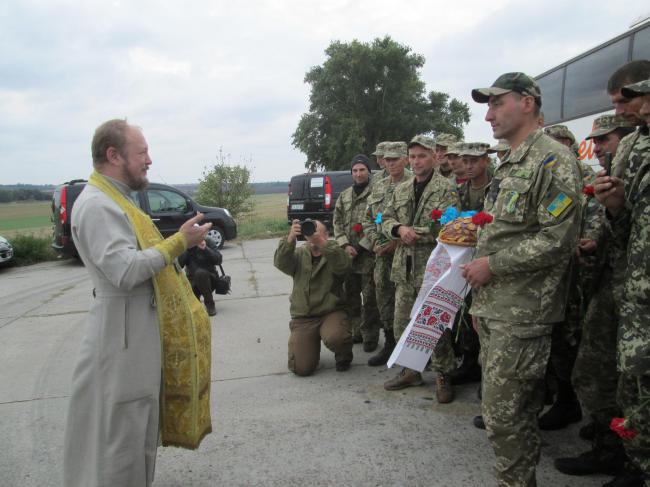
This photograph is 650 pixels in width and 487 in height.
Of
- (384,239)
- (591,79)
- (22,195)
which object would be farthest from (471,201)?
(22,195)

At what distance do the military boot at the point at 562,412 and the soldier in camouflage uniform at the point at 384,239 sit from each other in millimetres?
1563

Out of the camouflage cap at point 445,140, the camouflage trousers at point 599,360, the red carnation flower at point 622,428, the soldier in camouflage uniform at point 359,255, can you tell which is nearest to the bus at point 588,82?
the camouflage cap at point 445,140

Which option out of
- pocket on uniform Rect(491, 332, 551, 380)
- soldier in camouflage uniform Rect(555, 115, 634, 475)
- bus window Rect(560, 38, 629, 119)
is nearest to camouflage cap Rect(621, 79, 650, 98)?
soldier in camouflage uniform Rect(555, 115, 634, 475)

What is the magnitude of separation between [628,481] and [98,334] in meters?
2.66

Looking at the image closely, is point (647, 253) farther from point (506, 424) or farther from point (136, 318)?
point (136, 318)

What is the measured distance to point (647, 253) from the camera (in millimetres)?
1958

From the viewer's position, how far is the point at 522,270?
7.17ft

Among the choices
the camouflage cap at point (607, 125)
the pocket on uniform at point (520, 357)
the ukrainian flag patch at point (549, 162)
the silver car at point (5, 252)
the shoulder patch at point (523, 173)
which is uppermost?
the camouflage cap at point (607, 125)

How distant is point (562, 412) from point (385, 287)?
1733 millimetres

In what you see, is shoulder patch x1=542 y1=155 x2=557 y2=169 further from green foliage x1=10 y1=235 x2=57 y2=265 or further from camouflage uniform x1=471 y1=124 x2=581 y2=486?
green foliage x1=10 y1=235 x2=57 y2=265

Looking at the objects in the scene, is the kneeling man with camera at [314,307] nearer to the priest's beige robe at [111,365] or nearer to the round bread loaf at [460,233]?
the round bread loaf at [460,233]

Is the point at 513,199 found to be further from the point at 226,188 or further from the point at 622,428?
the point at 226,188

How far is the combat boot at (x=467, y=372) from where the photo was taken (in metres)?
3.93

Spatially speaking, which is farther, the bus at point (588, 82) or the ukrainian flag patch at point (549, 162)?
the bus at point (588, 82)
